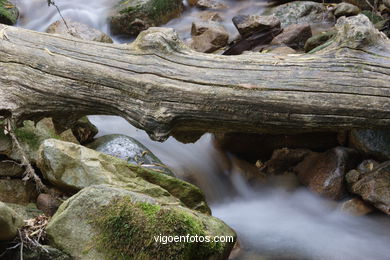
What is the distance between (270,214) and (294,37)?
388cm

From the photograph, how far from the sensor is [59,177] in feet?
12.2

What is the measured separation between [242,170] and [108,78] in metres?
2.20

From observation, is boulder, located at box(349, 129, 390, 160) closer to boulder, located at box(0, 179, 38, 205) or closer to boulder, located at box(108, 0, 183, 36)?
boulder, located at box(0, 179, 38, 205)

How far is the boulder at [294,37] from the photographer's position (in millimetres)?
7551

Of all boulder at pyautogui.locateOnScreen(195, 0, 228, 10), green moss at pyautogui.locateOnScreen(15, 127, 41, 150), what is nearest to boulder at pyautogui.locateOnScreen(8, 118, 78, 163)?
green moss at pyautogui.locateOnScreen(15, 127, 41, 150)

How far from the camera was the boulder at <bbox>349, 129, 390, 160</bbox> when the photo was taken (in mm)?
4492

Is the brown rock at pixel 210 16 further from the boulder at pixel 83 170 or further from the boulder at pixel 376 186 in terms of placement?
the boulder at pixel 83 170

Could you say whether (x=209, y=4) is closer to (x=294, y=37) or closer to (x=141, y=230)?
(x=294, y=37)

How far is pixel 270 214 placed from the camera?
4738mm

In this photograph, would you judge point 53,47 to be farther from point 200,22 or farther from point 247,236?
point 200,22

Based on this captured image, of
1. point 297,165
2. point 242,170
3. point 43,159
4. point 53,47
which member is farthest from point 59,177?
point 297,165

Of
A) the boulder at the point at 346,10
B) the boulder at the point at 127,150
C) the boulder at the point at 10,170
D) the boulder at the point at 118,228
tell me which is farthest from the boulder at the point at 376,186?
the boulder at the point at 346,10

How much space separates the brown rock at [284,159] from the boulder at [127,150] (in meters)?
1.23

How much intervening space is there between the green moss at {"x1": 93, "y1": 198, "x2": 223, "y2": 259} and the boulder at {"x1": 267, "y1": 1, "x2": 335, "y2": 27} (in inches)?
267
